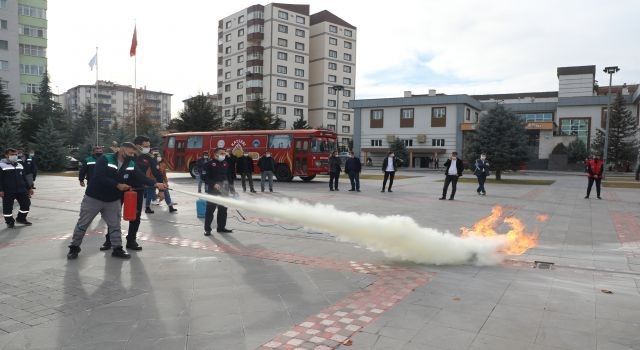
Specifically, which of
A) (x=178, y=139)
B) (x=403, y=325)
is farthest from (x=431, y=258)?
(x=178, y=139)

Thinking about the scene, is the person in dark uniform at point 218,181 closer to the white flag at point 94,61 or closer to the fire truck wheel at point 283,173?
the fire truck wheel at point 283,173

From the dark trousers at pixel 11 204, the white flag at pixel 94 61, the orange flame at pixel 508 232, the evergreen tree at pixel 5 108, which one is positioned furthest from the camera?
the evergreen tree at pixel 5 108

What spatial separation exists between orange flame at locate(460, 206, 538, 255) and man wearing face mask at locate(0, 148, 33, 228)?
392 inches

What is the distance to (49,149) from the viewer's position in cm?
3434

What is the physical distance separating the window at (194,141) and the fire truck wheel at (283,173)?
632 cm

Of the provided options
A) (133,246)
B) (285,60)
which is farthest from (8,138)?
(285,60)

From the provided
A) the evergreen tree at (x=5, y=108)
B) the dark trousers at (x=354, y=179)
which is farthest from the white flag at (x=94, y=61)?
the dark trousers at (x=354, y=179)

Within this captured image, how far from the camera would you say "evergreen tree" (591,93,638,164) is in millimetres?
49781

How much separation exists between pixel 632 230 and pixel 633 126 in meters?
52.1

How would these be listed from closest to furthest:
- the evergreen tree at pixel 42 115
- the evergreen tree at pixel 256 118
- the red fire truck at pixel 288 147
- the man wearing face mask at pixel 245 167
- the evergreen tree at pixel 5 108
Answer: the man wearing face mask at pixel 245 167 → the red fire truck at pixel 288 147 → the evergreen tree at pixel 5 108 → the evergreen tree at pixel 256 118 → the evergreen tree at pixel 42 115

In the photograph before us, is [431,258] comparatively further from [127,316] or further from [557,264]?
[127,316]

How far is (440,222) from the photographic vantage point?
10727 millimetres

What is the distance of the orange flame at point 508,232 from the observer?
7.61 metres

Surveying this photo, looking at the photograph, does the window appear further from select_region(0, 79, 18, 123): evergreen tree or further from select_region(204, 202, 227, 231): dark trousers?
select_region(0, 79, 18, 123): evergreen tree
